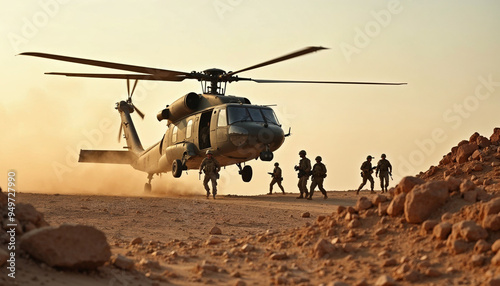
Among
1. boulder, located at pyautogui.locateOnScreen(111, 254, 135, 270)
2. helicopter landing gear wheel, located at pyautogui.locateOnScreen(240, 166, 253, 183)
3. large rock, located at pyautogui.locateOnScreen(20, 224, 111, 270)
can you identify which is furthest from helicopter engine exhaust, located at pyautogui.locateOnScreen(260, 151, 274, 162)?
large rock, located at pyautogui.locateOnScreen(20, 224, 111, 270)

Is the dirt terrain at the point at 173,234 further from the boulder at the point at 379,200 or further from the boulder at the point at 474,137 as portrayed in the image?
Result: the boulder at the point at 474,137

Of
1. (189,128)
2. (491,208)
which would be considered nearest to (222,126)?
(189,128)

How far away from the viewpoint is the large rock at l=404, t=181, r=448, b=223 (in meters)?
6.64

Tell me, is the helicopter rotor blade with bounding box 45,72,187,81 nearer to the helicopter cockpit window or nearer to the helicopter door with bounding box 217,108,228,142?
the helicopter door with bounding box 217,108,228,142

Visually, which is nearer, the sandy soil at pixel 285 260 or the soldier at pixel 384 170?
the sandy soil at pixel 285 260

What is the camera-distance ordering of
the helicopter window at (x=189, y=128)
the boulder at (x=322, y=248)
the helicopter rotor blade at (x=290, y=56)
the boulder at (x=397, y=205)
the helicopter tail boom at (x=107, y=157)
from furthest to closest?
the helicopter tail boom at (x=107, y=157) → the helicopter window at (x=189, y=128) → the helicopter rotor blade at (x=290, y=56) → the boulder at (x=397, y=205) → the boulder at (x=322, y=248)

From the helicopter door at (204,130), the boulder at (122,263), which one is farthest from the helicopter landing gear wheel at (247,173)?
the boulder at (122,263)

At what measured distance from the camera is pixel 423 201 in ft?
21.9

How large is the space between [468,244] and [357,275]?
121 cm

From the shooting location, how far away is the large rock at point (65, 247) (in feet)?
17.2

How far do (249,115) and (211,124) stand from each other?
1282 mm

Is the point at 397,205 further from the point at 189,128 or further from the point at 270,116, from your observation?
the point at 189,128

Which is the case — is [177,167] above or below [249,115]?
below

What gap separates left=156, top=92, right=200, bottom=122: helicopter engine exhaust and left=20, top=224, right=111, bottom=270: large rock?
1315 centimetres
